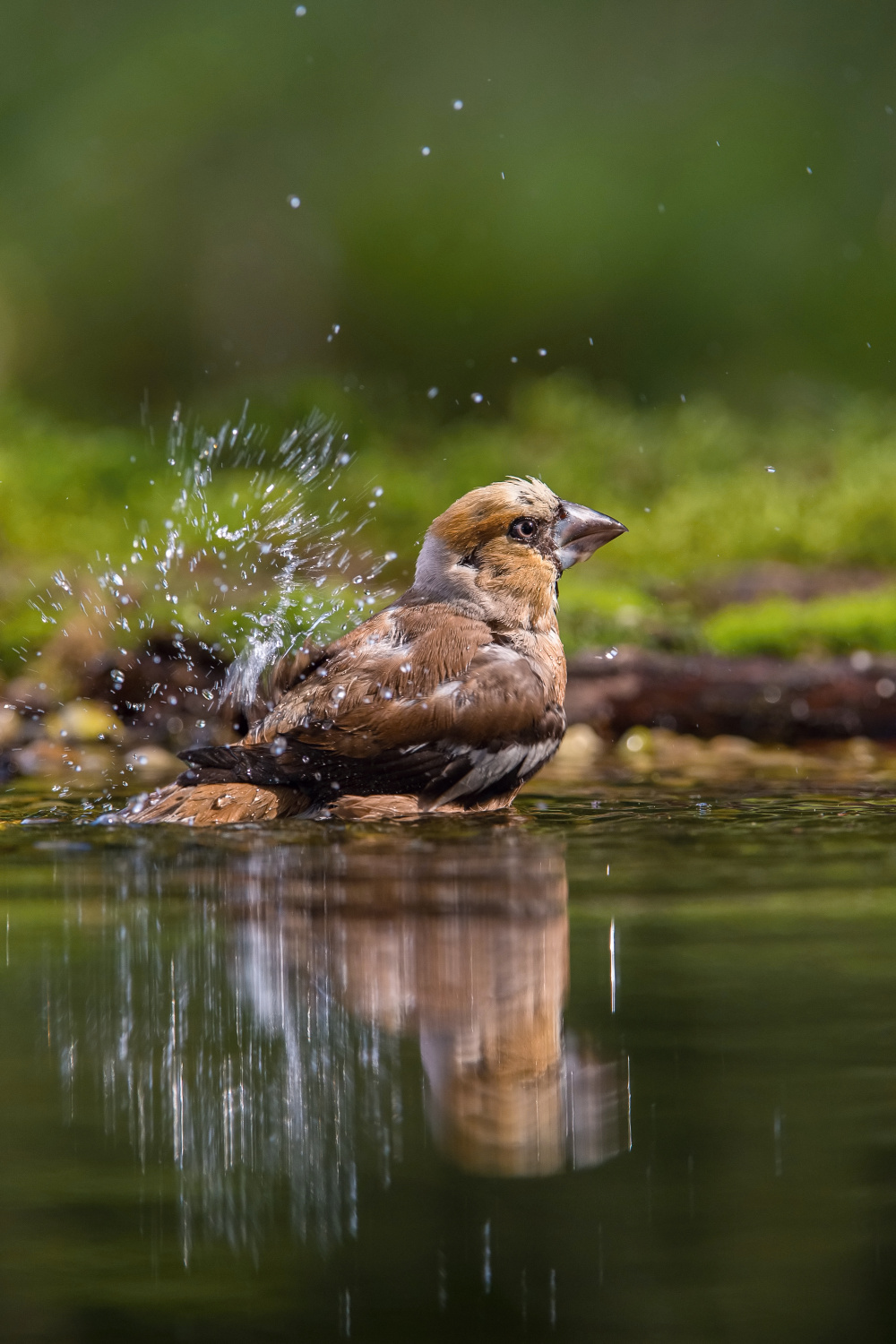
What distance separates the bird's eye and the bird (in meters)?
0.26

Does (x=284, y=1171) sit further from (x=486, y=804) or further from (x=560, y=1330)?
(x=486, y=804)

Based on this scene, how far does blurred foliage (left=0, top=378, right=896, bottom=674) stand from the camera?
7.62 m

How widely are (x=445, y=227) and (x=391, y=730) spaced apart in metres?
9.88

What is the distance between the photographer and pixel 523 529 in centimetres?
501

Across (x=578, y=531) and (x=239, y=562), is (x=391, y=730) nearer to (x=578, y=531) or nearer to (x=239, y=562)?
(x=578, y=531)

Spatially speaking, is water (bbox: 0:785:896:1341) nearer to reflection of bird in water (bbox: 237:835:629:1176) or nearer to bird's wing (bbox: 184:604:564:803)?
reflection of bird in water (bbox: 237:835:629:1176)

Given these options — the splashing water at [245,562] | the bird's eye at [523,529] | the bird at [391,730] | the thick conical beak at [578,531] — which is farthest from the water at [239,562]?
the thick conical beak at [578,531]

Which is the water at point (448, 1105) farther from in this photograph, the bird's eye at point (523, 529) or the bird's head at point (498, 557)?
the bird's eye at point (523, 529)

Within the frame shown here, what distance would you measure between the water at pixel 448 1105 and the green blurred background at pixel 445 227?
9362mm

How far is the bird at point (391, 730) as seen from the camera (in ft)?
14.4

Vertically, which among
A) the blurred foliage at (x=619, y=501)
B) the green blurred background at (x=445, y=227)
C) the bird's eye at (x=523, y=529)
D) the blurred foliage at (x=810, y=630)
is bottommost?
the blurred foliage at (x=810, y=630)

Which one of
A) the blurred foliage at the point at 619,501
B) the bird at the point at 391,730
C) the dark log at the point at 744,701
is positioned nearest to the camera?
the bird at the point at 391,730

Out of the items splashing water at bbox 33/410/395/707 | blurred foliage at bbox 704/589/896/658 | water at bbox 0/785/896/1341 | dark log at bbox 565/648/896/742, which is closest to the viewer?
water at bbox 0/785/896/1341

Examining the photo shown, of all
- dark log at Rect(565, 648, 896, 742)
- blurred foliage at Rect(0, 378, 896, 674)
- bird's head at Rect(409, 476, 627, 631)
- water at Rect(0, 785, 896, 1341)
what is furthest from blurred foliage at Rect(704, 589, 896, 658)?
water at Rect(0, 785, 896, 1341)
